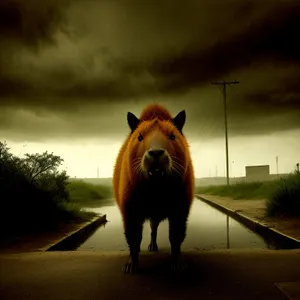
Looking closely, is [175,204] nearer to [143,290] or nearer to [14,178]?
[143,290]

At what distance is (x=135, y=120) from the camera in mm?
4797

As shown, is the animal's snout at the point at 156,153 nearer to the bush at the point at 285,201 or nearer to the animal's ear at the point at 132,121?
the animal's ear at the point at 132,121

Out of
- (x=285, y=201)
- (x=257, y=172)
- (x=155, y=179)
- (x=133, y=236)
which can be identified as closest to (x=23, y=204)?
(x=133, y=236)

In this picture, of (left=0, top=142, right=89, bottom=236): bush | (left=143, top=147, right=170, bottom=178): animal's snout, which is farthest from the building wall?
(left=143, top=147, right=170, bottom=178): animal's snout

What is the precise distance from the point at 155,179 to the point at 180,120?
1189mm

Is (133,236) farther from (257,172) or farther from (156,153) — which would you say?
(257,172)

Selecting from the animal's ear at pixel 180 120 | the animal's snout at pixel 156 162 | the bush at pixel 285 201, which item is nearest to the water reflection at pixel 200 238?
the bush at pixel 285 201

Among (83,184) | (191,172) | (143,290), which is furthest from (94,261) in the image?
(83,184)

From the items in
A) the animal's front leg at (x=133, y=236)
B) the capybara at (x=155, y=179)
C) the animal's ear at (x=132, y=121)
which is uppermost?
the animal's ear at (x=132, y=121)

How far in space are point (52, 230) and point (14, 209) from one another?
4.00ft

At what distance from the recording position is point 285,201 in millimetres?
11883

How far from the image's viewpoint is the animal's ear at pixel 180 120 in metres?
4.80

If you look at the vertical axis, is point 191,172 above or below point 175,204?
above

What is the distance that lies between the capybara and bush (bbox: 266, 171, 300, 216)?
776 centimetres
